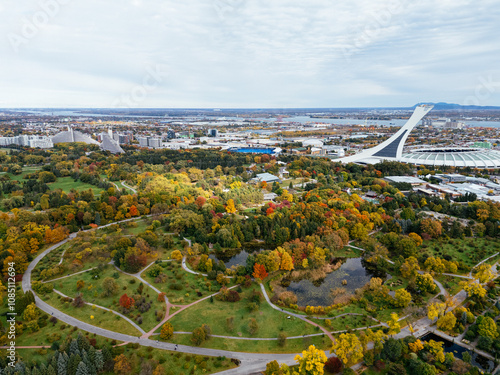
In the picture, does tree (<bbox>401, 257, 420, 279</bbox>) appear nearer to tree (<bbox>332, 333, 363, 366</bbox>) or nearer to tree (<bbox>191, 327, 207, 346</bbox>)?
tree (<bbox>332, 333, 363, 366</bbox>)

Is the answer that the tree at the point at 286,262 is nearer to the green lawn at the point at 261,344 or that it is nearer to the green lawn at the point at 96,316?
the green lawn at the point at 261,344

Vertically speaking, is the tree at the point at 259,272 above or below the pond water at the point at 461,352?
above

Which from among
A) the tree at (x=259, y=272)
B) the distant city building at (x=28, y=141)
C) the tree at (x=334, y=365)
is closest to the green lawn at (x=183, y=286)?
the tree at (x=259, y=272)

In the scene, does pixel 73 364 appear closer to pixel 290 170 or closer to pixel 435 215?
pixel 435 215

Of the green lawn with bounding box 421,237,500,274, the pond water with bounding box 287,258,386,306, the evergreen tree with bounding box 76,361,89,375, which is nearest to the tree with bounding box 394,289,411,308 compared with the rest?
the pond water with bounding box 287,258,386,306

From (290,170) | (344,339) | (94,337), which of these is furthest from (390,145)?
(94,337)
